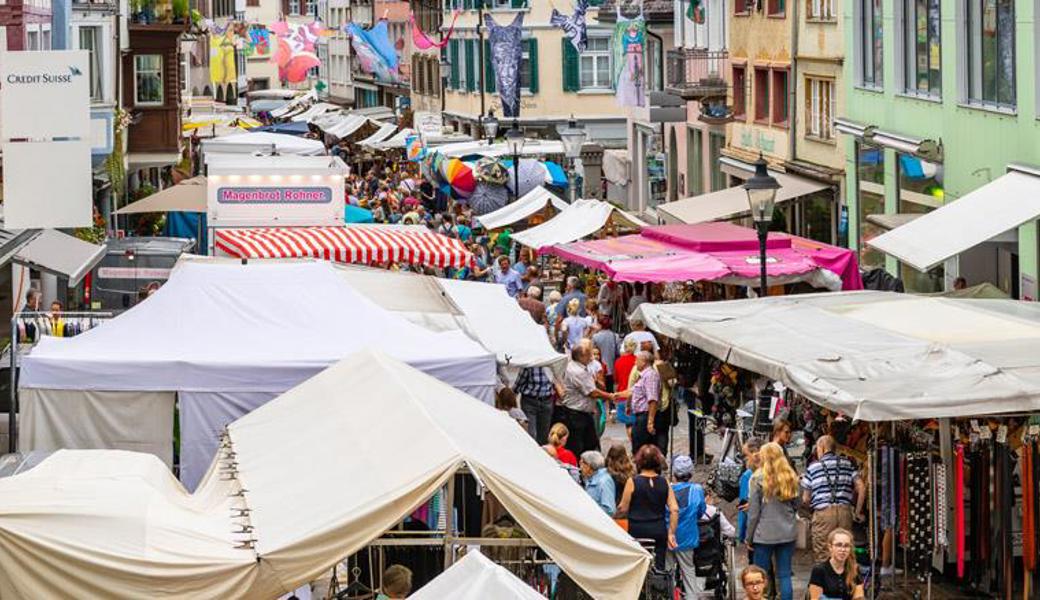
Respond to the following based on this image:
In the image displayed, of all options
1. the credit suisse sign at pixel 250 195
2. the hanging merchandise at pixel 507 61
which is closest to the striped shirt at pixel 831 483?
the credit suisse sign at pixel 250 195

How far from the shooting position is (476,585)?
9.70 m

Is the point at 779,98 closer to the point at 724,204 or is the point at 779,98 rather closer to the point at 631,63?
the point at 724,204

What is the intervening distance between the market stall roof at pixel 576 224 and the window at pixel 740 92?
6819mm

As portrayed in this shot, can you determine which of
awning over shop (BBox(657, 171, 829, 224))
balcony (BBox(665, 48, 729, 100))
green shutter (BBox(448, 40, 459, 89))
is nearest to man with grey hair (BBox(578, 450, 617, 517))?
awning over shop (BBox(657, 171, 829, 224))

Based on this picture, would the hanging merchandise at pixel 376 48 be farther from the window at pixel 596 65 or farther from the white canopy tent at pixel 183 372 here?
the white canopy tent at pixel 183 372

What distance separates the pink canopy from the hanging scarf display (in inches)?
1183

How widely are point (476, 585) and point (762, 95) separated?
30875 mm

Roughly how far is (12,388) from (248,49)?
72.2 m

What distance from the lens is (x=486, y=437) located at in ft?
41.2

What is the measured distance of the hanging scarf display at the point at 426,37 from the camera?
2333 inches

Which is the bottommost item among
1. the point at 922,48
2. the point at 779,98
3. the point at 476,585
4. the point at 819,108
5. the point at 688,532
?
the point at 688,532

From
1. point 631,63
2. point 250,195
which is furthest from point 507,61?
point 250,195

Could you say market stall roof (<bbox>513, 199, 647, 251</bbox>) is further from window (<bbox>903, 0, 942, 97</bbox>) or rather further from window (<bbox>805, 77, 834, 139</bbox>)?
window (<bbox>903, 0, 942, 97</bbox>)

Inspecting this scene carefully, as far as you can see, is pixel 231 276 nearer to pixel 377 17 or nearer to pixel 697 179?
pixel 697 179
